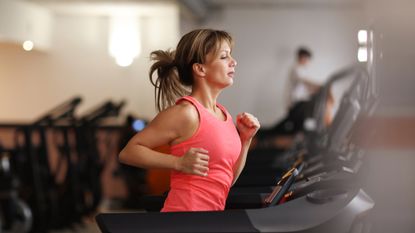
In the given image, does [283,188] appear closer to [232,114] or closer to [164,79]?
[232,114]

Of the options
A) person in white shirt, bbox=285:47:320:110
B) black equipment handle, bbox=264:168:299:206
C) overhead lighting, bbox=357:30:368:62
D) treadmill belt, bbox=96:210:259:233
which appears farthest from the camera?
person in white shirt, bbox=285:47:320:110

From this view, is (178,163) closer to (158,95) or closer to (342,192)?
(158,95)

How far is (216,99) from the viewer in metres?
1.17

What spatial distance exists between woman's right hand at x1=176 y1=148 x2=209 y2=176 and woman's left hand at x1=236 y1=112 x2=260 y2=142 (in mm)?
104

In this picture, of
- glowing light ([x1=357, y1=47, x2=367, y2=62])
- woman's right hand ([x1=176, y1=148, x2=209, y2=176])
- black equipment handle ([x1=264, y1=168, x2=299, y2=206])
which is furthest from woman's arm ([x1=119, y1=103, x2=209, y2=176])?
glowing light ([x1=357, y1=47, x2=367, y2=62])

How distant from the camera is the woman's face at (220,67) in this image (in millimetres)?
1108

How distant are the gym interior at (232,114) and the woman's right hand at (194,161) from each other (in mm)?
61

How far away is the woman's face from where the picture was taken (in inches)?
43.6

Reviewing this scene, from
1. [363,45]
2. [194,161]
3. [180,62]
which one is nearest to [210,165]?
[194,161]

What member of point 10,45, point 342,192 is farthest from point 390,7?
point 10,45

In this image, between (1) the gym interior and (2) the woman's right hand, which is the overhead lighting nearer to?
(1) the gym interior

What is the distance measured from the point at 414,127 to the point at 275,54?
25.2 ft

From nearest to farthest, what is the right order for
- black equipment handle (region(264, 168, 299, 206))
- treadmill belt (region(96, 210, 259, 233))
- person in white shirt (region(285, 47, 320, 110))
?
treadmill belt (region(96, 210, 259, 233)), black equipment handle (region(264, 168, 299, 206)), person in white shirt (region(285, 47, 320, 110))

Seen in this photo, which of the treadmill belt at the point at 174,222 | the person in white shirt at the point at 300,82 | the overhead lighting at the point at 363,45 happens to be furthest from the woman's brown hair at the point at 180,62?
the person in white shirt at the point at 300,82
